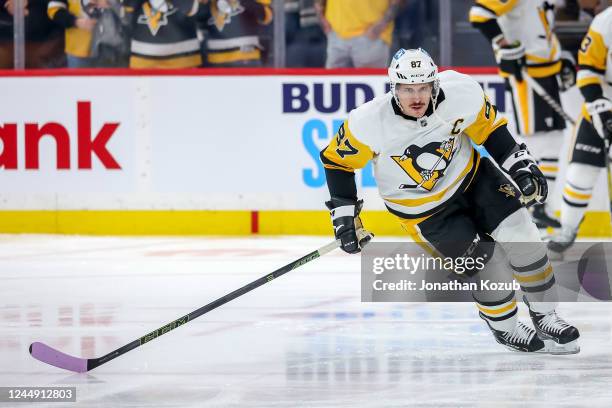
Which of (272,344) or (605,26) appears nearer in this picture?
(272,344)

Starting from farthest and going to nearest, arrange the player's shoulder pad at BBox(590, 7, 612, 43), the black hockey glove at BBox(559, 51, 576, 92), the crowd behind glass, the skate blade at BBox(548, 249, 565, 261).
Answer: the crowd behind glass, the black hockey glove at BBox(559, 51, 576, 92), the skate blade at BBox(548, 249, 565, 261), the player's shoulder pad at BBox(590, 7, 612, 43)

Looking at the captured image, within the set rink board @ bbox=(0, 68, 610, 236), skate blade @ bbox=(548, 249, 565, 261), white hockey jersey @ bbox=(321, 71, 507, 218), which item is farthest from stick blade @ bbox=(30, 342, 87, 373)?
rink board @ bbox=(0, 68, 610, 236)

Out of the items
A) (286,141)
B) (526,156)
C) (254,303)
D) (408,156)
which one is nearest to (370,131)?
(408,156)

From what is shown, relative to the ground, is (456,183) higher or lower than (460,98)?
lower

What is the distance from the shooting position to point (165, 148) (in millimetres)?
7578

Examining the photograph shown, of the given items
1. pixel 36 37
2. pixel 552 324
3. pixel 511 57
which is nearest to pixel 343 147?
pixel 552 324

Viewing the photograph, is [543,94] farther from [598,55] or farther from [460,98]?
[460,98]

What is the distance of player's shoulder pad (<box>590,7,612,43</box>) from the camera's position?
19.5 ft

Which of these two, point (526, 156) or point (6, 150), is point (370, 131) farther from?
point (6, 150)

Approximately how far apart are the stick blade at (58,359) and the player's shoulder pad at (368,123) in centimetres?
102

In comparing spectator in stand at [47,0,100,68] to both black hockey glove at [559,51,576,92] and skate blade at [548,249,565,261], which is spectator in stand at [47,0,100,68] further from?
skate blade at [548,249,565,261]

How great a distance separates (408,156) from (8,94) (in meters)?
4.64

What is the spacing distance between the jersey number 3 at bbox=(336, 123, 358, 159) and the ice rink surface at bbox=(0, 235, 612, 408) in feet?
1.99

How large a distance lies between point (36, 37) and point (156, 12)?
2.65 feet
